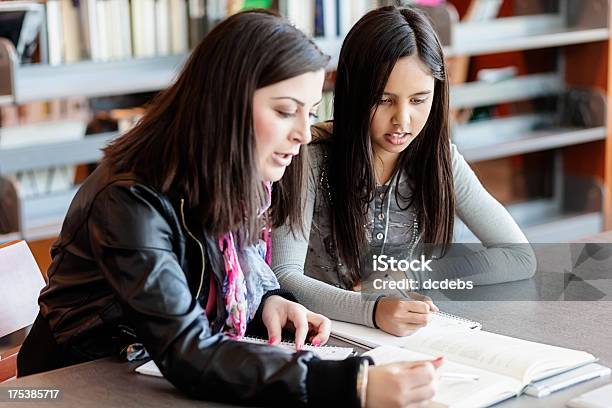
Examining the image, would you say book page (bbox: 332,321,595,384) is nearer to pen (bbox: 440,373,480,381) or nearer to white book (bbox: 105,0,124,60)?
pen (bbox: 440,373,480,381)

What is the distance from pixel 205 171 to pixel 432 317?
0.45 metres

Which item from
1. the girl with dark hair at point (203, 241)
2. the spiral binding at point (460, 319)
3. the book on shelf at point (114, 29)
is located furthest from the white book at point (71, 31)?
the spiral binding at point (460, 319)

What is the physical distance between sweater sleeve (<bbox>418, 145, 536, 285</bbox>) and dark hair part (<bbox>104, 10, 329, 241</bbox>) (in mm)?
498

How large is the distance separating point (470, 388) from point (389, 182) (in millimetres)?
735

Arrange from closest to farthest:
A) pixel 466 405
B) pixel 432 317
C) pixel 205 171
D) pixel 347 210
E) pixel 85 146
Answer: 1. pixel 466 405
2. pixel 205 171
3. pixel 432 317
4. pixel 347 210
5. pixel 85 146

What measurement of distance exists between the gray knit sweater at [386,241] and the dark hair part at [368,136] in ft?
0.08

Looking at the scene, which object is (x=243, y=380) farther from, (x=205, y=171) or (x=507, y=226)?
(x=507, y=226)

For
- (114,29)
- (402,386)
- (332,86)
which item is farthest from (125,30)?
(402,386)

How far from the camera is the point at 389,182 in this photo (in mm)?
1983

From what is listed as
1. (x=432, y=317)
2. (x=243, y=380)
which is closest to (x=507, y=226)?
(x=432, y=317)

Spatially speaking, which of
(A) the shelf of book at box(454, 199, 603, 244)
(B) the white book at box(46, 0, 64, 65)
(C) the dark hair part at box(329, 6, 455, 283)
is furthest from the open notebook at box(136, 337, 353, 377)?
(A) the shelf of book at box(454, 199, 603, 244)

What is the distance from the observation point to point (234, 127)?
1.35 meters

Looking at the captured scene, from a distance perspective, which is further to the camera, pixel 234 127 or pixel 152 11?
Answer: pixel 152 11

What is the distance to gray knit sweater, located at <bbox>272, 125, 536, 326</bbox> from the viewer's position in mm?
1753
